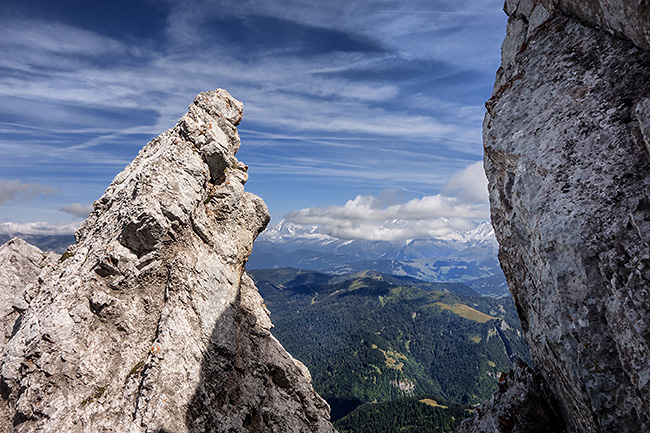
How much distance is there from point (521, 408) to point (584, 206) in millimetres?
8864

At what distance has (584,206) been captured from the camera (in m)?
9.51

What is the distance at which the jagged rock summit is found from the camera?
1341 centimetres

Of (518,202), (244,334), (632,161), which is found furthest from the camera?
(244,334)

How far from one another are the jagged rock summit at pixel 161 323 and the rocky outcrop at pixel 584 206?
14439 mm

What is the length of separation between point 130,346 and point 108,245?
4.96 metres

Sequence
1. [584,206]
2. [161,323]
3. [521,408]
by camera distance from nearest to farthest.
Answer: [584,206] → [521,408] → [161,323]

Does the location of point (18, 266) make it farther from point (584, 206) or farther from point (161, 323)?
point (584, 206)

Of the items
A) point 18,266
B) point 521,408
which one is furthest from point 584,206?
point 18,266

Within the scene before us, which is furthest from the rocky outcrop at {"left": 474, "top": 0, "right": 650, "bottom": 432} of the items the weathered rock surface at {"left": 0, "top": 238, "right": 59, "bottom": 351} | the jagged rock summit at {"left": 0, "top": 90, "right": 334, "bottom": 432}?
the weathered rock surface at {"left": 0, "top": 238, "right": 59, "bottom": 351}

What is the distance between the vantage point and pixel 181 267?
1722 centimetres

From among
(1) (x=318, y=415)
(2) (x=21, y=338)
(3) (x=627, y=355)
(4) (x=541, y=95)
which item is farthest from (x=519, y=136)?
(2) (x=21, y=338)

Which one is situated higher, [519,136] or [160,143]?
[160,143]

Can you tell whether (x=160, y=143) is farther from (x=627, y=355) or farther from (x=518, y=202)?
(x=627, y=355)

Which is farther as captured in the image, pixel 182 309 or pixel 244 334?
pixel 244 334
